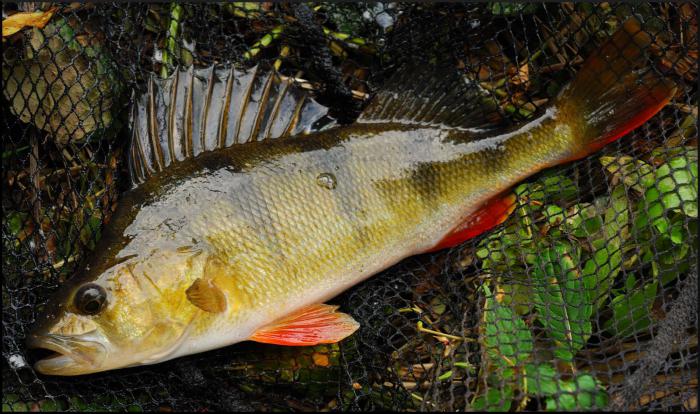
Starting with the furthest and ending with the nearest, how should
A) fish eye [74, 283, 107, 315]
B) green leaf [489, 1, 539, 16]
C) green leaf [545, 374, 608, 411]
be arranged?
green leaf [489, 1, 539, 16], fish eye [74, 283, 107, 315], green leaf [545, 374, 608, 411]

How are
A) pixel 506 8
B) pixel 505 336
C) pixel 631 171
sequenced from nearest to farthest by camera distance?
1. pixel 505 336
2. pixel 631 171
3. pixel 506 8

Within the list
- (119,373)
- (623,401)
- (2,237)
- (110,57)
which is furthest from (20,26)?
(623,401)

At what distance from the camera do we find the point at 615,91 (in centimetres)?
246

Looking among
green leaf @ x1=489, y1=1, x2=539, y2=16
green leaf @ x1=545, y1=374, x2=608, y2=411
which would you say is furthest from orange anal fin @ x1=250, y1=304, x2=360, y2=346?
green leaf @ x1=489, y1=1, x2=539, y2=16

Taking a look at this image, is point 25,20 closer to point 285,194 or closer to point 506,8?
point 285,194

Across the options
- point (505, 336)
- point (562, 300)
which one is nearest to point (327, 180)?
point (505, 336)

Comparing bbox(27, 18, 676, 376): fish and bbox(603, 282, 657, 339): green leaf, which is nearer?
bbox(27, 18, 676, 376): fish

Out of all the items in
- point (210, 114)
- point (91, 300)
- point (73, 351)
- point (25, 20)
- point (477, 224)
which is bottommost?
point (477, 224)

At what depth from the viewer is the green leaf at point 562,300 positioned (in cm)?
231

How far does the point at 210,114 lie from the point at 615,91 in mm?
1577

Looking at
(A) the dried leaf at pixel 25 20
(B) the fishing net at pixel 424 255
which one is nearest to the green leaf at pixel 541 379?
(B) the fishing net at pixel 424 255

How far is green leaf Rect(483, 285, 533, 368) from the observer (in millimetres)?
2248

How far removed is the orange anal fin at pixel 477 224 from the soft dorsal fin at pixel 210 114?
0.69 metres

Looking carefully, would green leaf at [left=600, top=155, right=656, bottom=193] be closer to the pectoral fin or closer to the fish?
the fish
